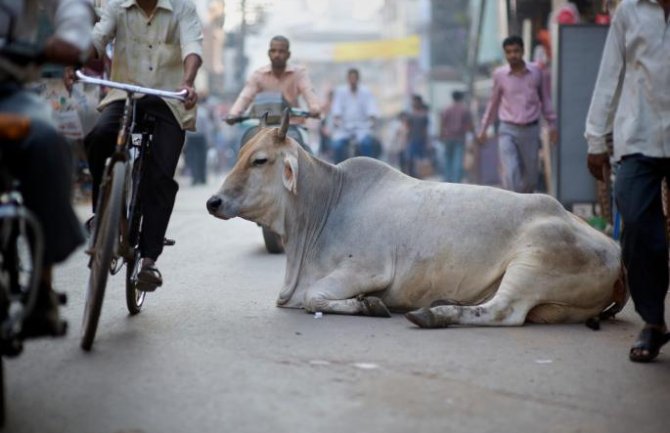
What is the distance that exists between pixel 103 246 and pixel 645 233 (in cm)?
253

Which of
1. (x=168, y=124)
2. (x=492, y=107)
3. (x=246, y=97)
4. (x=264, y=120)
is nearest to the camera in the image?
(x=168, y=124)

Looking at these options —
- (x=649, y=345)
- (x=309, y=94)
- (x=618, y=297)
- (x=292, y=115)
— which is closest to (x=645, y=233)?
(x=649, y=345)

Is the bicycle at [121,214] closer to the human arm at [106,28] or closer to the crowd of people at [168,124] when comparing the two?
the crowd of people at [168,124]

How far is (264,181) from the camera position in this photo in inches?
285

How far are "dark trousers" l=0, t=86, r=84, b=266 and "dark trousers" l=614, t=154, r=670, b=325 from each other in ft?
8.54

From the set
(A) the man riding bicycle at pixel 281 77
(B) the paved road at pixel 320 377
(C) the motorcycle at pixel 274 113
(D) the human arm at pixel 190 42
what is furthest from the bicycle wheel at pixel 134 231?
(A) the man riding bicycle at pixel 281 77

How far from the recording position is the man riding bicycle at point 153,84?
21.2ft

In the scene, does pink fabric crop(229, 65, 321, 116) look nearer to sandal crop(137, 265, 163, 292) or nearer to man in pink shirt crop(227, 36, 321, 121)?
man in pink shirt crop(227, 36, 321, 121)

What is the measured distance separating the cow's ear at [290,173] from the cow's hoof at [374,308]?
2.95ft

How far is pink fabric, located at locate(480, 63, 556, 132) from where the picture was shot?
1245 cm

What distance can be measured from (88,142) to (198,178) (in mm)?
20358

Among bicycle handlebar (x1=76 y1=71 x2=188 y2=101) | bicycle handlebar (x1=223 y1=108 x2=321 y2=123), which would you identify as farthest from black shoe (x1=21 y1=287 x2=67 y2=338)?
bicycle handlebar (x1=223 y1=108 x2=321 y2=123)

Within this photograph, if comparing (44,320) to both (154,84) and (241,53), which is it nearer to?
(154,84)

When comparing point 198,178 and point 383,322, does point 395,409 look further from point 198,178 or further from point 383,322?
point 198,178
